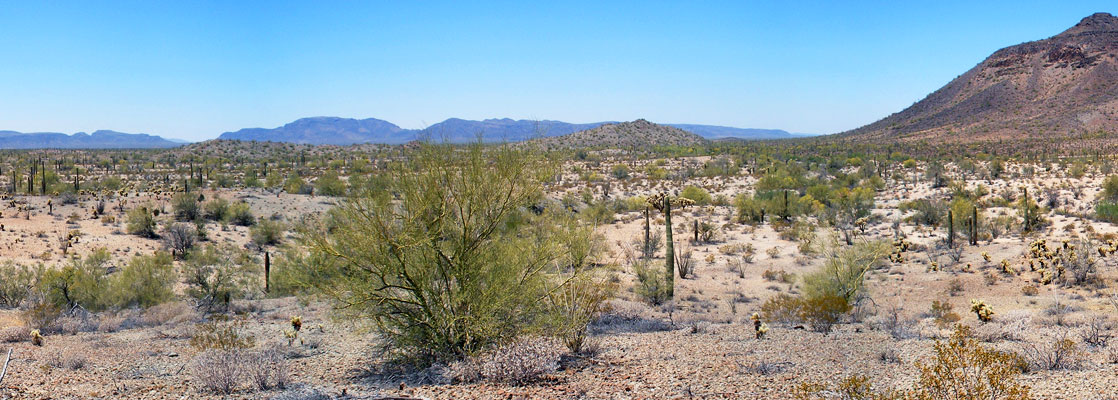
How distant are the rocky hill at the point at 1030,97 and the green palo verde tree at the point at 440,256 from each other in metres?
81.1

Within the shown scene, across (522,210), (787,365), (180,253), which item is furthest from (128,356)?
(180,253)

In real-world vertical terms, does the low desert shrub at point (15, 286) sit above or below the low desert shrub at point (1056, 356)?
below

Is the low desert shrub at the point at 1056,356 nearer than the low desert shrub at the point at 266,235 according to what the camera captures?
Yes

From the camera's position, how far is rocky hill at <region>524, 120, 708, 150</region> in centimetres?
9650

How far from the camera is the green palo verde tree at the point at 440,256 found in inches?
372

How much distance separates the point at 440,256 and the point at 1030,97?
102 metres

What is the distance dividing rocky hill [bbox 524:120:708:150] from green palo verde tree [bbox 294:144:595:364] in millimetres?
79796

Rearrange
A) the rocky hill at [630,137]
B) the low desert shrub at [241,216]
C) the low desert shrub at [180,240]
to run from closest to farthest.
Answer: the low desert shrub at [180,240], the low desert shrub at [241,216], the rocky hill at [630,137]

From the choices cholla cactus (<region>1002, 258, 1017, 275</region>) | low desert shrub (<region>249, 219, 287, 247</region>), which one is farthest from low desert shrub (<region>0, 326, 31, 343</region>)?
cholla cactus (<region>1002, 258, 1017, 275</region>)

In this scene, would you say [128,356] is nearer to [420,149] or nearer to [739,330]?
[420,149]

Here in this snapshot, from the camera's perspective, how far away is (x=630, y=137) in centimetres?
10275

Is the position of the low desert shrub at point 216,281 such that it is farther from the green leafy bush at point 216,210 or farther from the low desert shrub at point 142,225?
the green leafy bush at point 216,210

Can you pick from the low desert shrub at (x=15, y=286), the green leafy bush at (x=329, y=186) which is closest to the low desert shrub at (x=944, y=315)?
the low desert shrub at (x=15, y=286)

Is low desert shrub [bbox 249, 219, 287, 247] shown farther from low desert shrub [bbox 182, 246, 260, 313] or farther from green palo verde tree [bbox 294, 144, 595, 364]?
green palo verde tree [bbox 294, 144, 595, 364]
